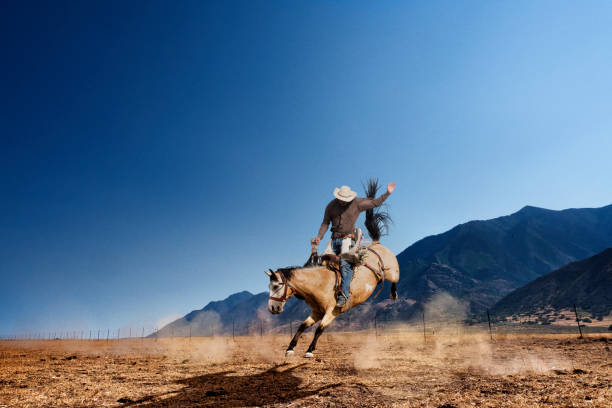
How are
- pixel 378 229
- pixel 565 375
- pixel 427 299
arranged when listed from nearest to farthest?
pixel 565 375 < pixel 378 229 < pixel 427 299

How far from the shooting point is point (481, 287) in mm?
134125

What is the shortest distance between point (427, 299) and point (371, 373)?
125989 mm

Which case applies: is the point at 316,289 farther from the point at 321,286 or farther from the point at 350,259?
the point at 350,259

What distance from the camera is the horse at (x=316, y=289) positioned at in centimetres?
689

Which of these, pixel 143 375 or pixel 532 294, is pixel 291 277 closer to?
pixel 143 375

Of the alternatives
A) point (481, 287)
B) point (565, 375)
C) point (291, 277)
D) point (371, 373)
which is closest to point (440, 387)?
point (371, 373)

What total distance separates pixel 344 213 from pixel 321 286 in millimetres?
1681

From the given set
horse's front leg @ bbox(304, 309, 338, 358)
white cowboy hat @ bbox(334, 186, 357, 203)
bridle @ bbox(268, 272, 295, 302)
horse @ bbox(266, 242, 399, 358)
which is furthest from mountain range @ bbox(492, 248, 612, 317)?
bridle @ bbox(268, 272, 295, 302)

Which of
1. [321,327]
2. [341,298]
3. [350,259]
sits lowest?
[321,327]

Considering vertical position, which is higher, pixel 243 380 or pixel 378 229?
pixel 378 229

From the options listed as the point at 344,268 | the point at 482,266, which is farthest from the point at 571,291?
the point at 344,268

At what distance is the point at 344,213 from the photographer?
7.78 m

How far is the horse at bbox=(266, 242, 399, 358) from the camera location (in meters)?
6.89

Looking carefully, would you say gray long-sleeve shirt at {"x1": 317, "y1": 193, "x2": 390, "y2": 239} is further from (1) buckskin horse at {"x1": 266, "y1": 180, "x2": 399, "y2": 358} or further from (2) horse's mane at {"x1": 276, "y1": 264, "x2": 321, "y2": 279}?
(2) horse's mane at {"x1": 276, "y1": 264, "x2": 321, "y2": 279}
